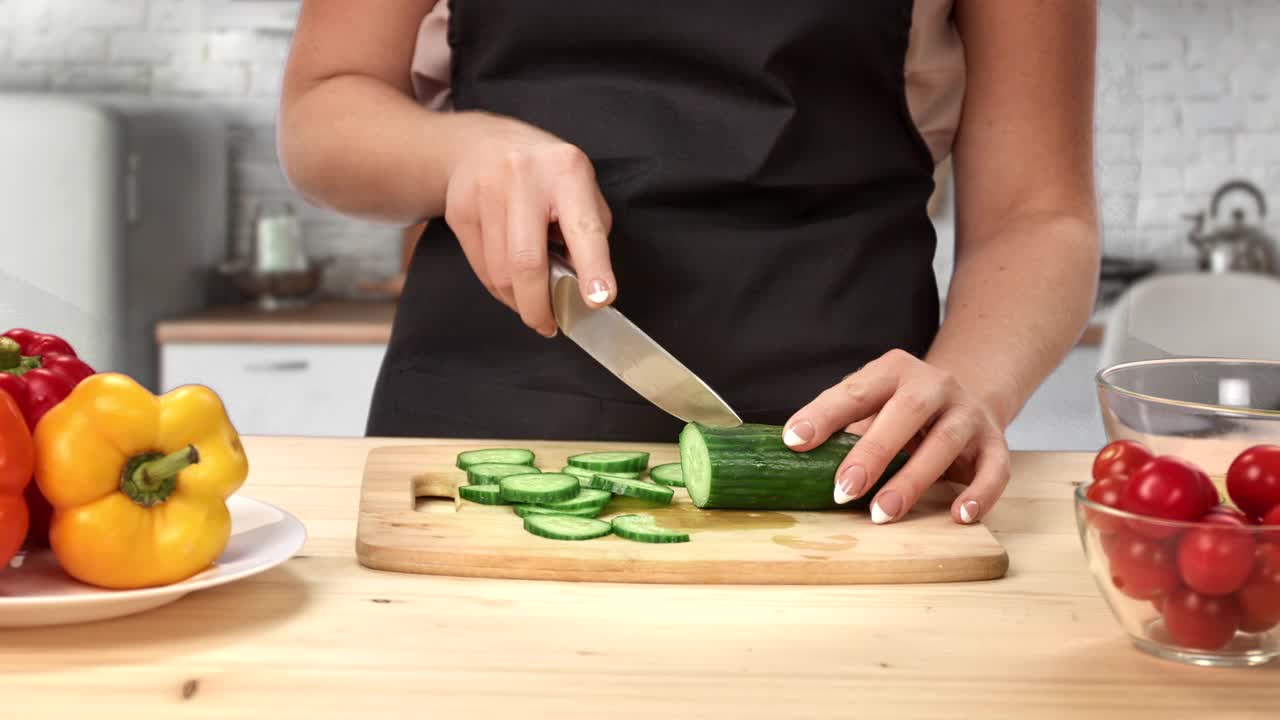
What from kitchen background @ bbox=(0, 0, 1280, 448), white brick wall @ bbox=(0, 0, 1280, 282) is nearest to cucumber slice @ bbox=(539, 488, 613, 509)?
kitchen background @ bbox=(0, 0, 1280, 448)

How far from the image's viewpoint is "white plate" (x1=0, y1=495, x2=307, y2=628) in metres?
0.71

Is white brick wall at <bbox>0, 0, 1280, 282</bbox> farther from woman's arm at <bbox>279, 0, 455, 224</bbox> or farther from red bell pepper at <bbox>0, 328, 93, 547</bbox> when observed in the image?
red bell pepper at <bbox>0, 328, 93, 547</bbox>

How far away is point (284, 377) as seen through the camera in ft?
10.9

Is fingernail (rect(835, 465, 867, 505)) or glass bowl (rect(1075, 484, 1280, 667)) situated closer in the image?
glass bowl (rect(1075, 484, 1280, 667))

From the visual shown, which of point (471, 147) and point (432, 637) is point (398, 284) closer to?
point (471, 147)

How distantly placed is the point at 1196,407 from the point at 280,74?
353 cm

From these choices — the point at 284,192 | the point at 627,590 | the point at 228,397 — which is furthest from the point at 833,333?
the point at 284,192

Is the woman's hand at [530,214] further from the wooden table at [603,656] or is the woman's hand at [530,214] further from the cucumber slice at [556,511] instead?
the wooden table at [603,656]

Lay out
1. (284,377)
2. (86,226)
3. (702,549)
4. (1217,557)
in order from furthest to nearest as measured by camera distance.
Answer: (284,377)
(86,226)
(702,549)
(1217,557)

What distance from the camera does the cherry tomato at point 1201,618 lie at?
0.70 meters

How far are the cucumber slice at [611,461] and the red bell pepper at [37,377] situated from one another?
0.39m

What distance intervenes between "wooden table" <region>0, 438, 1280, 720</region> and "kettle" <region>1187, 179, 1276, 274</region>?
3.26 meters

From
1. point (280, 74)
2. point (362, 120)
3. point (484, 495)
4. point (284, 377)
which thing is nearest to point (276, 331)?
point (284, 377)

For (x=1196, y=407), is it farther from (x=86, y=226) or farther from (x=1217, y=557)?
(x=86, y=226)
